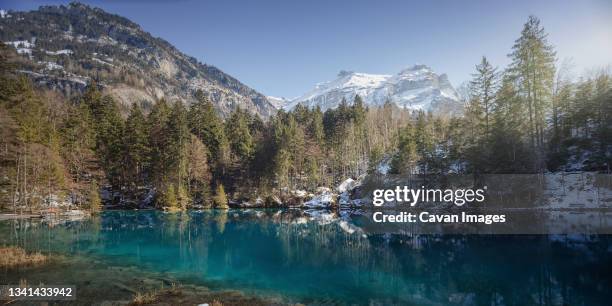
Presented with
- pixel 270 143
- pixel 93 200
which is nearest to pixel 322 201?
pixel 270 143

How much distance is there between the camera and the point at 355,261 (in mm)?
23422

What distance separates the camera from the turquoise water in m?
15.5

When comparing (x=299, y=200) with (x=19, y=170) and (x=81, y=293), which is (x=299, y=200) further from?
(x=81, y=293)

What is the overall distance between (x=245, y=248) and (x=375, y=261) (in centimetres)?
1230

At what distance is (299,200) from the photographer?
68125 millimetres

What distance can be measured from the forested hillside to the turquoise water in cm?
1460

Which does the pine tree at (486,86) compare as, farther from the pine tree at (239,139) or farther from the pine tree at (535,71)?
the pine tree at (239,139)

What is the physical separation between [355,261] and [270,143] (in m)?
52.5

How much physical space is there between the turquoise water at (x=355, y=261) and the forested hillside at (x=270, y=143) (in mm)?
14595

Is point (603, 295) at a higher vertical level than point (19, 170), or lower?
lower

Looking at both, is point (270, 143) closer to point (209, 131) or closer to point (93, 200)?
point (209, 131)

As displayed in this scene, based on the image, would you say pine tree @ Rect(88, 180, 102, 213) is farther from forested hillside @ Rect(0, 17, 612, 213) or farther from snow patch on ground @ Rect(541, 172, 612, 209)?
snow patch on ground @ Rect(541, 172, 612, 209)

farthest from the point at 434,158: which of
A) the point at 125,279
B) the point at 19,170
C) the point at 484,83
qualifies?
the point at 19,170

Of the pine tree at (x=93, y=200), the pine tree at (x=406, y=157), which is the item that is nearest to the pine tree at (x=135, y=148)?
the pine tree at (x=93, y=200)
